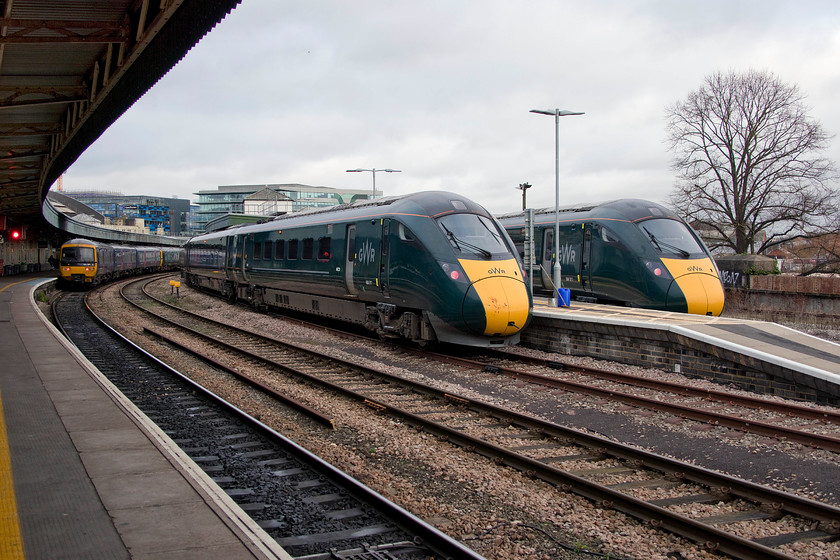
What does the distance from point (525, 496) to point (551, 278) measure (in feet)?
43.3

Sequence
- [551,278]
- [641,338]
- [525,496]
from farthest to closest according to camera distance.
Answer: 1. [551,278]
2. [641,338]
3. [525,496]

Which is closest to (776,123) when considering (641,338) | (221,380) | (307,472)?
(641,338)

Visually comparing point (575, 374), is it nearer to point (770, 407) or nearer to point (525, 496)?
point (770, 407)

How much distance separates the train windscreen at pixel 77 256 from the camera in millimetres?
35656

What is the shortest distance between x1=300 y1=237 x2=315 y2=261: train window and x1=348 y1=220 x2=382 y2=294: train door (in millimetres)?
2777

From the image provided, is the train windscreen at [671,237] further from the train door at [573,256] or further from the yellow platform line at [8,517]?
the yellow platform line at [8,517]

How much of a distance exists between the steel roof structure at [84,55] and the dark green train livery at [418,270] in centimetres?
541

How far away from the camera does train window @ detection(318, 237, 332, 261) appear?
16.6 meters

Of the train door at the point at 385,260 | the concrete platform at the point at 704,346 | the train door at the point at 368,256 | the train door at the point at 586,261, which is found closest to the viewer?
the concrete platform at the point at 704,346

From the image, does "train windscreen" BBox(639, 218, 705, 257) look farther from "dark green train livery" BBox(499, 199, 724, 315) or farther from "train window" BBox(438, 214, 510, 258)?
"train window" BBox(438, 214, 510, 258)

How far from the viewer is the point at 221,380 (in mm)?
11695

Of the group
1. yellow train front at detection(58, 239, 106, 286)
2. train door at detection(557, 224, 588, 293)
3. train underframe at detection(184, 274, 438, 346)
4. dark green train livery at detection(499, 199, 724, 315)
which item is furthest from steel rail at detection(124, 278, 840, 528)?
yellow train front at detection(58, 239, 106, 286)

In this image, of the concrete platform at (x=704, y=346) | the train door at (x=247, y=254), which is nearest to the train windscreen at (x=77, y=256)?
the train door at (x=247, y=254)

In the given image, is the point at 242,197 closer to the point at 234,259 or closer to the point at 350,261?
the point at 234,259
